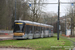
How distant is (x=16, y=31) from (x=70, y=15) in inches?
409

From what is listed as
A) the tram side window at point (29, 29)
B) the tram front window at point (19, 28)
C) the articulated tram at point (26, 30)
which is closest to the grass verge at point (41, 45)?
the articulated tram at point (26, 30)

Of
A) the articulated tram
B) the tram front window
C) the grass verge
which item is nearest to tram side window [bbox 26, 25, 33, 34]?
the articulated tram

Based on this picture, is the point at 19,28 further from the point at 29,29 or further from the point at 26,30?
the point at 29,29

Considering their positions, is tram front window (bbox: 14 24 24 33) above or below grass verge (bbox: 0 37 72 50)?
above

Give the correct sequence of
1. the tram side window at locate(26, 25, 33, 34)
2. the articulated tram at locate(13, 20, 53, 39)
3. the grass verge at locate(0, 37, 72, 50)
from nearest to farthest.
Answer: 1. the grass verge at locate(0, 37, 72, 50)
2. the articulated tram at locate(13, 20, 53, 39)
3. the tram side window at locate(26, 25, 33, 34)

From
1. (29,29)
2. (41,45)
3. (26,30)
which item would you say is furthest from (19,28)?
(41,45)

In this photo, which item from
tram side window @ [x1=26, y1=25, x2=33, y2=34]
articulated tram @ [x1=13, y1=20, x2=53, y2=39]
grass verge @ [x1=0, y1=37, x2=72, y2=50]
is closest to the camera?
grass verge @ [x1=0, y1=37, x2=72, y2=50]

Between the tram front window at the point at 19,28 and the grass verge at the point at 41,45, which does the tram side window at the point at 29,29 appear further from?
the grass verge at the point at 41,45

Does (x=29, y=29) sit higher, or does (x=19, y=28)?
(x=19, y=28)

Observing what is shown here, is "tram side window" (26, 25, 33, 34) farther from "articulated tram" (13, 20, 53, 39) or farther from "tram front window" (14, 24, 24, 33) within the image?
"tram front window" (14, 24, 24, 33)

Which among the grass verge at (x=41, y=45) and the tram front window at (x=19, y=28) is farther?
the tram front window at (x=19, y=28)

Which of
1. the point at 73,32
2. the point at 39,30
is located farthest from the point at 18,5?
the point at 73,32

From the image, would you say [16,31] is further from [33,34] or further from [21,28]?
[33,34]

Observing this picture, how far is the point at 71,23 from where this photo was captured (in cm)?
2781
